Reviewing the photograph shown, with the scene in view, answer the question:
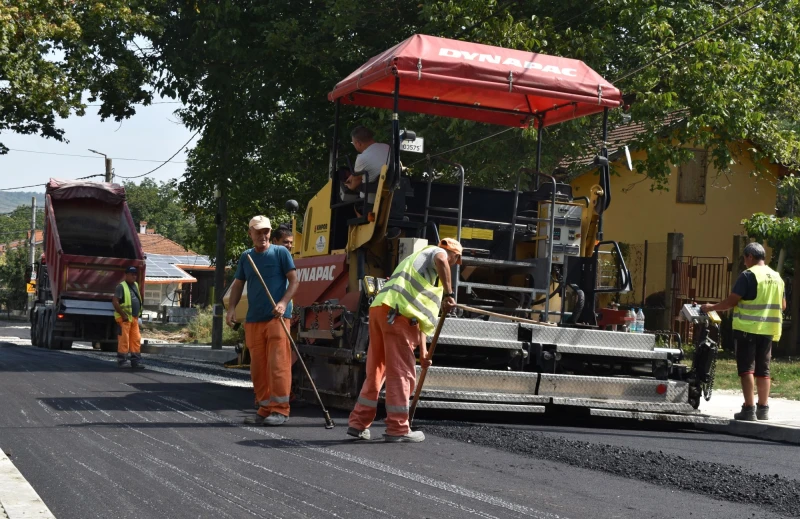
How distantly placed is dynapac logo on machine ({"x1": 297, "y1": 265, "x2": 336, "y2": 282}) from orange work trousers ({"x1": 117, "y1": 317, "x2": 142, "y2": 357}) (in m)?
5.67

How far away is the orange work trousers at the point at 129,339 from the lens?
54.3ft

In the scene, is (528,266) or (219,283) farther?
(219,283)

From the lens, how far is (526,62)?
1031 centimetres

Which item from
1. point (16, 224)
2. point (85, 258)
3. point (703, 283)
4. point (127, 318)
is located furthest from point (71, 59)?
point (16, 224)

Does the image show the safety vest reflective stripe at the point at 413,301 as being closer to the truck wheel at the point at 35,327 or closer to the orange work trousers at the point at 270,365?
the orange work trousers at the point at 270,365

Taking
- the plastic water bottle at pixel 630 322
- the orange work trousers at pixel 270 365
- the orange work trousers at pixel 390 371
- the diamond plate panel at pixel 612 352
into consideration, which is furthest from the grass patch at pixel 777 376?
the orange work trousers at pixel 270 365

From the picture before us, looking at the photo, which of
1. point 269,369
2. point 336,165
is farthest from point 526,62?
point 269,369

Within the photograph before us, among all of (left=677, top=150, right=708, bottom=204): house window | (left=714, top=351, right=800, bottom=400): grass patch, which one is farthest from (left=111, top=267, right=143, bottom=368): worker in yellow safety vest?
(left=677, top=150, right=708, bottom=204): house window

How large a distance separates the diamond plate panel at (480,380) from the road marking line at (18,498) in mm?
4055

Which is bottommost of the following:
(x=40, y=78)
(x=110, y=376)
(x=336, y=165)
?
(x=110, y=376)

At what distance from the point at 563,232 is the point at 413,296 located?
3.06 m

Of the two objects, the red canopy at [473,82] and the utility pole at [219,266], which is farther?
the utility pole at [219,266]

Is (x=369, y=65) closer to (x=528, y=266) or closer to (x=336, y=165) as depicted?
(x=336, y=165)

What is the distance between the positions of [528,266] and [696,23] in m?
8.62
